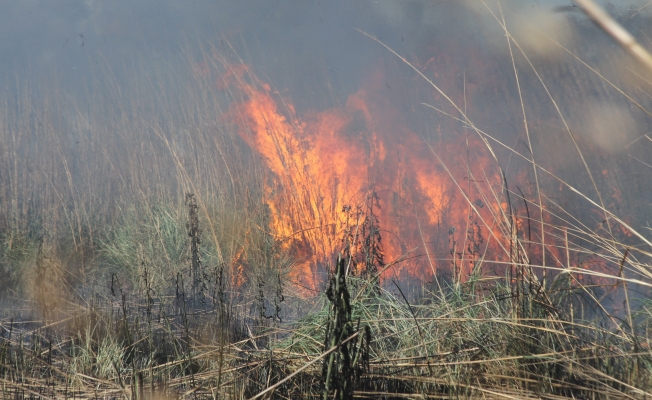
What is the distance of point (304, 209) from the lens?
4602 millimetres

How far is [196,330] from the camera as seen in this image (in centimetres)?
305

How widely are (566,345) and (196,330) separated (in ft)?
7.04

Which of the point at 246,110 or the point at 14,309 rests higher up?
the point at 246,110

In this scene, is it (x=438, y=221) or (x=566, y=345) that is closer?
(x=566, y=345)

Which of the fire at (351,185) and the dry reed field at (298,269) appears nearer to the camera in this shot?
the dry reed field at (298,269)

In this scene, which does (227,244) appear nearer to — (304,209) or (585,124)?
(304,209)

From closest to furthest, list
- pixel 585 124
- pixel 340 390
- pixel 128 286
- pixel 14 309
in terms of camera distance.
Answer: pixel 340 390 → pixel 14 309 → pixel 128 286 → pixel 585 124

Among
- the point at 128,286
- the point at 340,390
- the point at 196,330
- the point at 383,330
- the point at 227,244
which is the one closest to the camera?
the point at 340,390

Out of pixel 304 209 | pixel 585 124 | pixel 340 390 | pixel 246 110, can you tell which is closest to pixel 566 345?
pixel 340 390

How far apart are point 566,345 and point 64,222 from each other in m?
4.67

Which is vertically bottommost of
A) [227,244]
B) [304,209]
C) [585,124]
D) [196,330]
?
[196,330]

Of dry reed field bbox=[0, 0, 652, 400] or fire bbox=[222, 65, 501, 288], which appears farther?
fire bbox=[222, 65, 501, 288]

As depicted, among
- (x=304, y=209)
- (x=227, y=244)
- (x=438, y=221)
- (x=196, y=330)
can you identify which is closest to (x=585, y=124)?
(x=438, y=221)

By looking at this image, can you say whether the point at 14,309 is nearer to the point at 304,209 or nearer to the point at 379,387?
the point at 304,209
